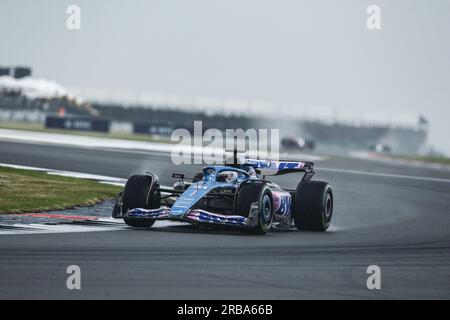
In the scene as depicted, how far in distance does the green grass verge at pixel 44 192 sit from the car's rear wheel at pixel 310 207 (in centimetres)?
451

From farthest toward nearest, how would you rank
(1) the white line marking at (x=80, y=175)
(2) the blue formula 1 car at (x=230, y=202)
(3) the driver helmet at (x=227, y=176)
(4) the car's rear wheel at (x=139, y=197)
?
1. (1) the white line marking at (x=80, y=175)
2. (3) the driver helmet at (x=227, y=176)
3. (4) the car's rear wheel at (x=139, y=197)
4. (2) the blue formula 1 car at (x=230, y=202)

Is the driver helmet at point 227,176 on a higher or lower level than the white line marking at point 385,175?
higher

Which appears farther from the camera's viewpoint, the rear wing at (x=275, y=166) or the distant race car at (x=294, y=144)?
the distant race car at (x=294, y=144)

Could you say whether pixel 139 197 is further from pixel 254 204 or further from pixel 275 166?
pixel 275 166

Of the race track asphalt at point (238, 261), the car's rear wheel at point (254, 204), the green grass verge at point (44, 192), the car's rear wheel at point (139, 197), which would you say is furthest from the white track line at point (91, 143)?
the car's rear wheel at point (254, 204)

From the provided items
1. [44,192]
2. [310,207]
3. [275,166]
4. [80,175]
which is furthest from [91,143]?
[310,207]

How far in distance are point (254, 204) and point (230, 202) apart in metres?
0.71

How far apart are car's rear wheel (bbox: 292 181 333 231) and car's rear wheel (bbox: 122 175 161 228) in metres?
2.70

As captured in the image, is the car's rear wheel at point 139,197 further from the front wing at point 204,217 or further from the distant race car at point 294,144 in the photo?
the distant race car at point 294,144

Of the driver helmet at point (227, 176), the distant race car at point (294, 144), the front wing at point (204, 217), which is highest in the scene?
the driver helmet at point (227, 176)

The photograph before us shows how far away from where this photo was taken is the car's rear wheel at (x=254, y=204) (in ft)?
54.9

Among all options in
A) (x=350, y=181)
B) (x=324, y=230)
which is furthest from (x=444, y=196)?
(x=324, y=230)

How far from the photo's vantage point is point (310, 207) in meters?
18.5

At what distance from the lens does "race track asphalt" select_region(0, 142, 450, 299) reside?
10875mm
